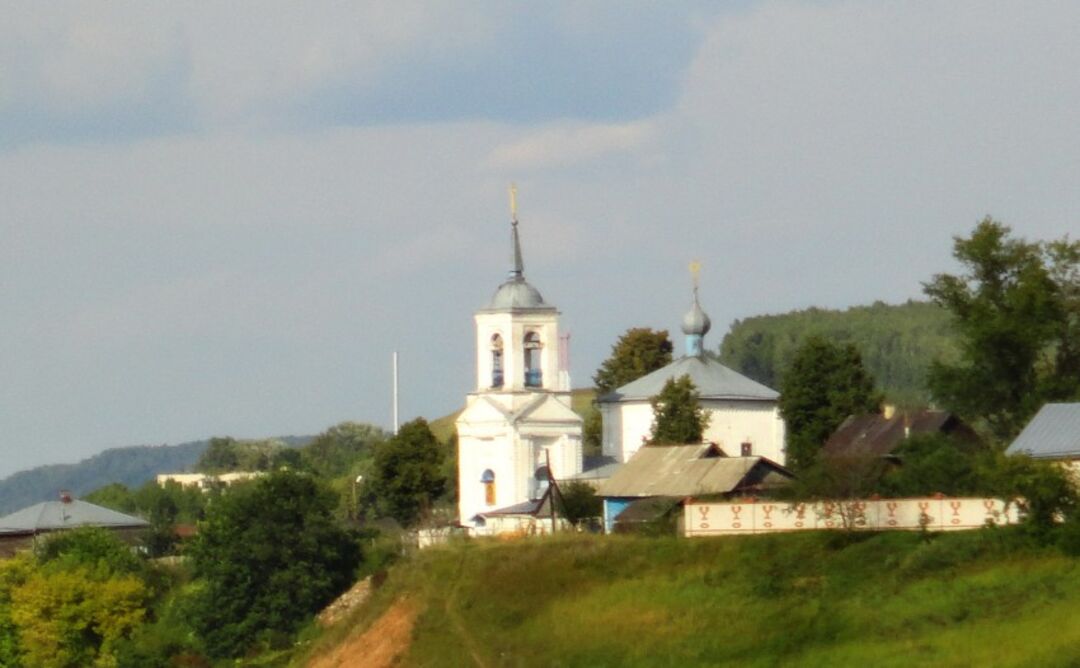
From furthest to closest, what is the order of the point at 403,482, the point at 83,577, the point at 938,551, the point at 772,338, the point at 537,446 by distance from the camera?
the point at 772,338, the point at 403,482, the point at 537,446, the point at 83,577, the point at 938,551

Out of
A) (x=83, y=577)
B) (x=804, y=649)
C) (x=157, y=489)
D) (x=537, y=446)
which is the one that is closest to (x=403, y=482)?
(x=537, y=446)

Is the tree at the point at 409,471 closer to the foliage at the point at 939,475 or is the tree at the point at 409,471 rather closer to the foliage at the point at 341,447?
the foliage at the point at 939,475

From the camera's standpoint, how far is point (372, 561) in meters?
64.2

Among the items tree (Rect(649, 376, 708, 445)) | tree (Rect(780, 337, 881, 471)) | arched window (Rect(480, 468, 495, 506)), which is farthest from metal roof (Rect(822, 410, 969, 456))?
arched window (Rect(480, 468, 495, 506))

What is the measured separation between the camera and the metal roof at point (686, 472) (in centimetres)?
5772

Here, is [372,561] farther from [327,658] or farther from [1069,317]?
[1069,317]

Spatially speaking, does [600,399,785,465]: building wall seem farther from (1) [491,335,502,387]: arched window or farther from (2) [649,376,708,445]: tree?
(1) [491,335,502,387]: arched window

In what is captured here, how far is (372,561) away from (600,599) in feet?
61.1

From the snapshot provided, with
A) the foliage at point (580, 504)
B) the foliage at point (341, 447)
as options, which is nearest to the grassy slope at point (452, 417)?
the foliage at point (341, 447)

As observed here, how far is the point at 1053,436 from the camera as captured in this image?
53.3 meters

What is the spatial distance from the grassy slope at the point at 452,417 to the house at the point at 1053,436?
69961 mm

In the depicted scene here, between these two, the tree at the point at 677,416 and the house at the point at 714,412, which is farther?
the house at the point at 714,412

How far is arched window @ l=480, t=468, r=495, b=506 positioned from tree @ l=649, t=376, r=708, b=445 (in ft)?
17.2

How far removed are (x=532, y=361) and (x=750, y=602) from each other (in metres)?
33.0
